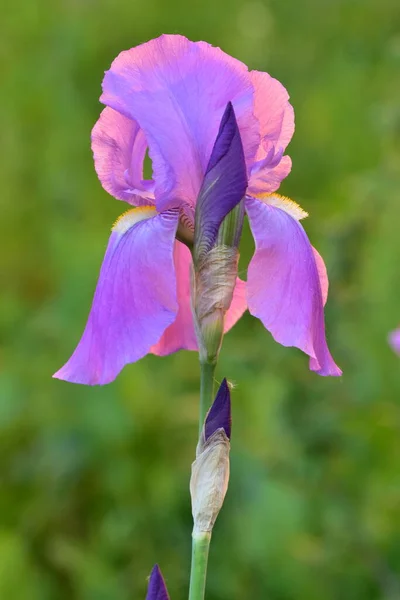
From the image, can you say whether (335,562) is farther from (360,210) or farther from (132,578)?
(360,210)

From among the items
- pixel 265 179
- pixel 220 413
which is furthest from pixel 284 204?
pixel 220 413

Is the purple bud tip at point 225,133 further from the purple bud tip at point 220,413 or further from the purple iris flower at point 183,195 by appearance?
the purple bud tip at point 220,413

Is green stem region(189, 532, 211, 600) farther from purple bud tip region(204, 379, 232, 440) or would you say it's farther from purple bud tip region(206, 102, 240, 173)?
purple bud tip region(206, 102, 240, 173)

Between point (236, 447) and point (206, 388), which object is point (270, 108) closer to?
point (206, 388)

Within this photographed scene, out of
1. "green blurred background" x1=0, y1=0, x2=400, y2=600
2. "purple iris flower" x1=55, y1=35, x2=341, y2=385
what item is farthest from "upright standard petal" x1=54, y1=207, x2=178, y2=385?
"green blurred background" x1=0, y1=0, x2=400, y2=600

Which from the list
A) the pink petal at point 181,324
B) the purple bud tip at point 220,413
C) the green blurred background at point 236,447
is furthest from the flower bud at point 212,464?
the green blurred background at point 236,447

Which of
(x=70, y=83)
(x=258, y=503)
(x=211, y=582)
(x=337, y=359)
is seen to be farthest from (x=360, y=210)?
(x=70, y=83)
